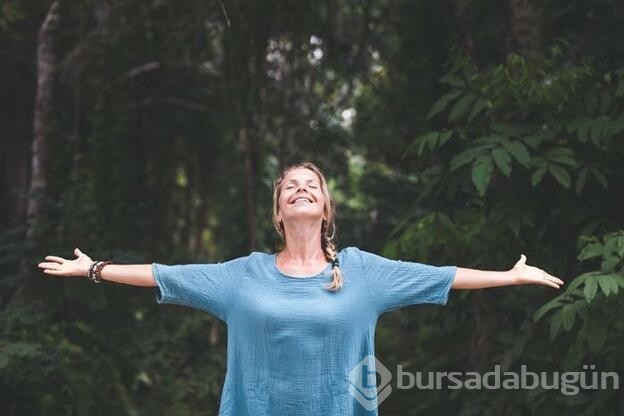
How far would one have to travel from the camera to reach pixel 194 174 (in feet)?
31.8

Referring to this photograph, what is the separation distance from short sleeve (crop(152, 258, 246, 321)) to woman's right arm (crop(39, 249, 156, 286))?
0.04 meters

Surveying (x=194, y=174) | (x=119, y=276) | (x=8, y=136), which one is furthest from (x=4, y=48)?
(x=119, y=276)

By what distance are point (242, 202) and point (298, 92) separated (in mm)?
1282

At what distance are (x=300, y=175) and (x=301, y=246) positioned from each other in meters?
0.23

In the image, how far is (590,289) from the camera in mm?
3305

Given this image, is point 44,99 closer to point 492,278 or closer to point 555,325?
point 555,325

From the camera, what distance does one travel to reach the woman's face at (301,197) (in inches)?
110

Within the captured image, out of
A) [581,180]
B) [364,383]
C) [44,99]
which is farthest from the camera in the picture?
[44,99]

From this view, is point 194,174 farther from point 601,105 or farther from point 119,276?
point 119,276

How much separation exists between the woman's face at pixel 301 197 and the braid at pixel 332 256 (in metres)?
0.07

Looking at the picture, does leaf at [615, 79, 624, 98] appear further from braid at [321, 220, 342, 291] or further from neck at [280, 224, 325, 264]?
neck at [280, 224, 325, 264]

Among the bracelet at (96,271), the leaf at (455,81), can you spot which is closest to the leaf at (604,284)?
the leaf at (455,81)

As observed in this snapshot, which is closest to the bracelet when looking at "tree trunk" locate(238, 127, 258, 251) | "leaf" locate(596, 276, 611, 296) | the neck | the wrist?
the neck

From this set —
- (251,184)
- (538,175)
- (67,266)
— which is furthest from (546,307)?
(251,184)
